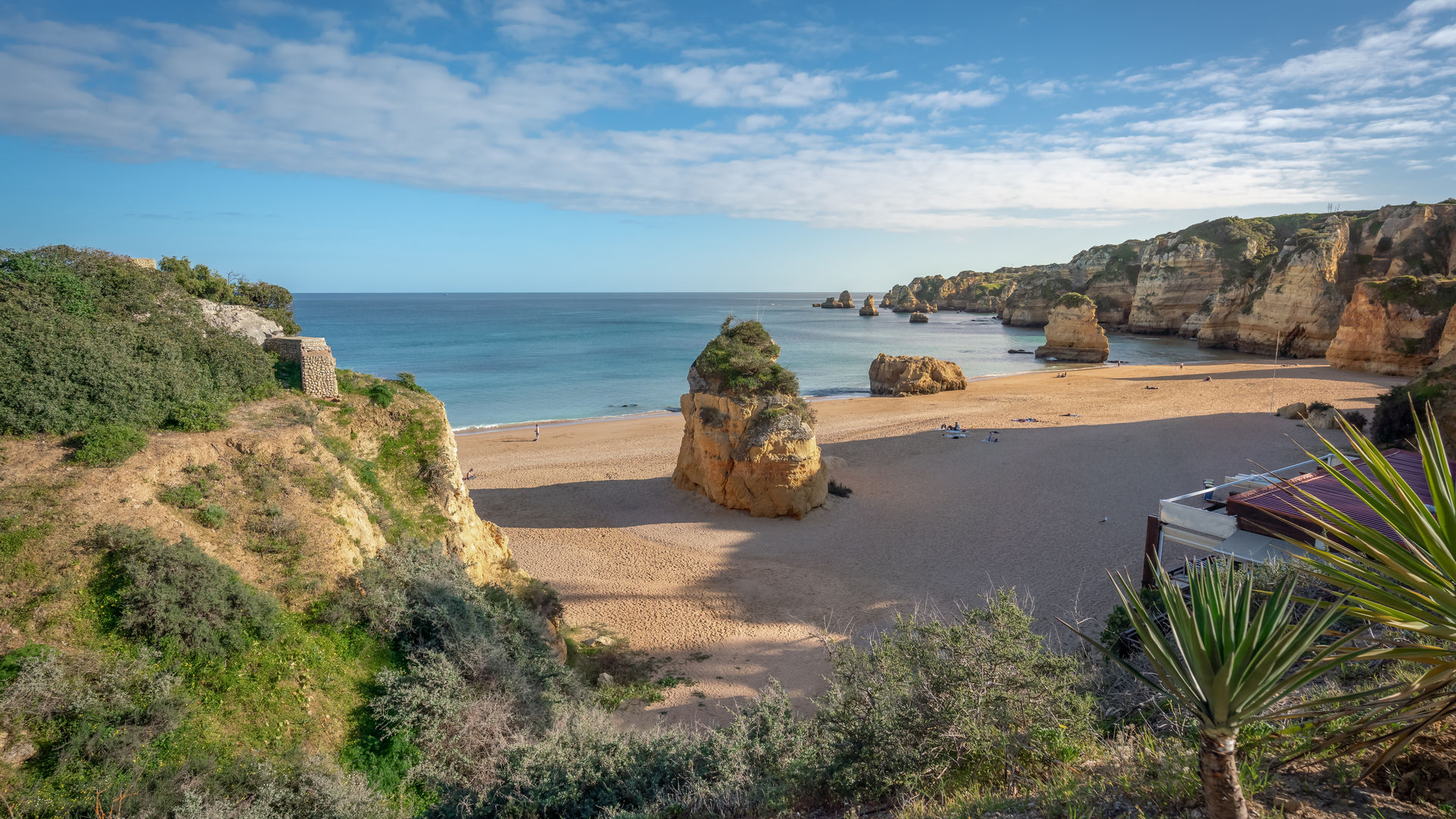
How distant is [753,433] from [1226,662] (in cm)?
1542

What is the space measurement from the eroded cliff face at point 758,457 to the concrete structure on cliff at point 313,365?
1011 cm

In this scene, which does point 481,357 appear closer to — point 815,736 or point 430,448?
point 430,448

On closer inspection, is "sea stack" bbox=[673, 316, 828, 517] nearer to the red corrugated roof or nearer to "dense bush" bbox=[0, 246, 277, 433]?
the red corrugated roof

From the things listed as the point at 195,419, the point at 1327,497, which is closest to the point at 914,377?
the point at 1327,497

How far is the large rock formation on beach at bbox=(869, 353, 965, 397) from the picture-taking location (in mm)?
40688

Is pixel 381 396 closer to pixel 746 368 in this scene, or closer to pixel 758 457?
pixel 758 457

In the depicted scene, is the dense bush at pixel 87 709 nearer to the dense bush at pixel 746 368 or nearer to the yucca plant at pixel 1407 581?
the yucca plant at pixel 1407 581

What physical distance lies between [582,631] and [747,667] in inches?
132

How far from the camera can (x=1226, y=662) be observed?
3305 millimetres

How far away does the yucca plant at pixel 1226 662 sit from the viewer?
337cm

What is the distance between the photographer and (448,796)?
6.70 m

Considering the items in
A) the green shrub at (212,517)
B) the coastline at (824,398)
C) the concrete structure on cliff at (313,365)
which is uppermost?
the concrete structure on cliff at (313,365)

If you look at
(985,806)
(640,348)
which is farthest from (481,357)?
(985,806)

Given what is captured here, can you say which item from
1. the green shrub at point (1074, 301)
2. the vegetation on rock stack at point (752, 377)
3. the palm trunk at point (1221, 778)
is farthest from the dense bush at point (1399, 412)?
the green shrub at point (1074, 301)
